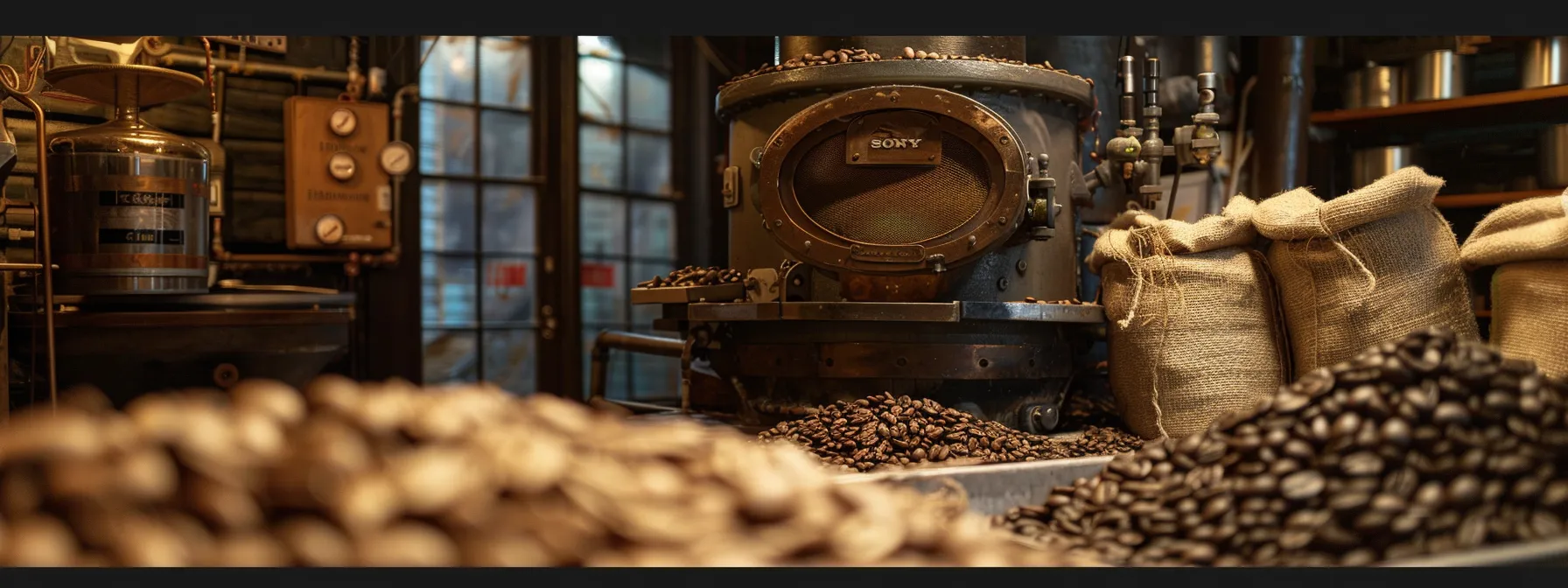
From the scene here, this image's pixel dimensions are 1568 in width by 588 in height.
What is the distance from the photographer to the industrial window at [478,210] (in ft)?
17.1

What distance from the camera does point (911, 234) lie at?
286 centimetres

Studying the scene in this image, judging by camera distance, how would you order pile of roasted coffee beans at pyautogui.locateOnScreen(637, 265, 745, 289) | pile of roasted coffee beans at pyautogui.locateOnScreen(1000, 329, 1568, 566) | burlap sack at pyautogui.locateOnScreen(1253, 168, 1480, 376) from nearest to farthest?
pile of roasted coffee beans at pyautogui.locateOnScreen(1000, 329, 1568, 566), burlap sack at pyautogui.locateOnScreen(1253, 168, 1480, 376), pile of roasted coffee beans at pyautogui.locateOnScreen(637, 265, 745, 289)

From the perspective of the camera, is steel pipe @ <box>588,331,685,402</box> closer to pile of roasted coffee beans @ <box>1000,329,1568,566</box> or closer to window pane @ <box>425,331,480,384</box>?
window pane @ <box>425,331,480,384</box>

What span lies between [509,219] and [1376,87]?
12.3 feet

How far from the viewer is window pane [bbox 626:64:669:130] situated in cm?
584

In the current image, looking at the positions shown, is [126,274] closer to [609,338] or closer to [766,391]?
[609,338]

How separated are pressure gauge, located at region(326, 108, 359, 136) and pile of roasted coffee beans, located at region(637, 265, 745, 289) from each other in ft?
6.20

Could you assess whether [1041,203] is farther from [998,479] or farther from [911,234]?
[998,479]

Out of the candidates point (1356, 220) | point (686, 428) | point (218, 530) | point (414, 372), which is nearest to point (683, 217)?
point (414, 372)

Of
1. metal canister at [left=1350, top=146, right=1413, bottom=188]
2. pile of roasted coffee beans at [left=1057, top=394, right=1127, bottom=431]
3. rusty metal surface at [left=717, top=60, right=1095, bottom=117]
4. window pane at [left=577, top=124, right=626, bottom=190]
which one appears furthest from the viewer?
window pane at [left=577, top=124, right=626, bottom=190]

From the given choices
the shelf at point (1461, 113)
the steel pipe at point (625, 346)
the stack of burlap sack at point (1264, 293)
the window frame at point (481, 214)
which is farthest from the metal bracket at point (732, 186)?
the shelf at point (1461, 113)

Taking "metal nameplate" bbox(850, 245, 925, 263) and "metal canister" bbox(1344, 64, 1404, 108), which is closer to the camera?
"metal nameplate" bbox(850, 245, 925, 263)

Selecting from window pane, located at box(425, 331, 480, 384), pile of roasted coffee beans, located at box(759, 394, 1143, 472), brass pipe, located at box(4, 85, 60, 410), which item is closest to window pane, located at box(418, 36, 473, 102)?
window pane, located at box(425, 331, 480, 384)

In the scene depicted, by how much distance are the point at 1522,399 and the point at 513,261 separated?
177 inches
